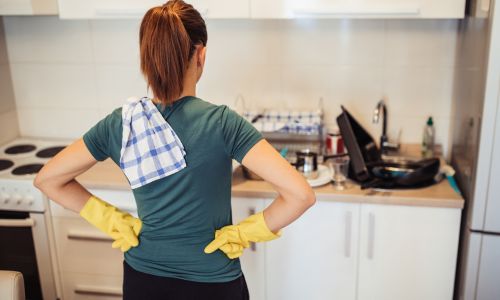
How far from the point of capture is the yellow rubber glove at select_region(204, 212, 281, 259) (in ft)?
4.68

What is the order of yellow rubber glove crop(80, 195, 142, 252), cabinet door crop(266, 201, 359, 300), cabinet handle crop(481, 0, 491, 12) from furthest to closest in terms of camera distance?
cabinet door crop(266, 201, 359, 300) < cabinet handle crop(481, 0, 491, 12) < yellow rubber glove crop(80, 195, 142, 252)

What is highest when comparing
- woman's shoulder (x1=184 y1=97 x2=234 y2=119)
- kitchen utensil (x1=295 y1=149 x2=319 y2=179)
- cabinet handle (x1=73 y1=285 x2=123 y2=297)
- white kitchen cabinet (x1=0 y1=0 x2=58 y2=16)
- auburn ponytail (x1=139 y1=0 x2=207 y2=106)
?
white kitchen cabinet (x1=0 y1=0 x2=58 y2=16)

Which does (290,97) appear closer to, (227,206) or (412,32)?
(412,32)

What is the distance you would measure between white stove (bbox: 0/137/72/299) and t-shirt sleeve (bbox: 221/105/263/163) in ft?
4.02

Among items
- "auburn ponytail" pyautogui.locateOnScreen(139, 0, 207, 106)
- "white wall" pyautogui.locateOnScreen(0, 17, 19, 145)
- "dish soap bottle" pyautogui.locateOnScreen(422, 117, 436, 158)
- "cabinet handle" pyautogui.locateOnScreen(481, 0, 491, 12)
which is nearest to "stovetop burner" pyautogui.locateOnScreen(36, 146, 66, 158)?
"white wall" pyautogui.locateOnScreen(0, 17, 19, 145)

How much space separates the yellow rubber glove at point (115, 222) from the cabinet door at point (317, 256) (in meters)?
0.70

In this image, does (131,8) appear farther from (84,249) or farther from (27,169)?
(84,249)

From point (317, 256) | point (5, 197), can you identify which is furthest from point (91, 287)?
point (317, 256)

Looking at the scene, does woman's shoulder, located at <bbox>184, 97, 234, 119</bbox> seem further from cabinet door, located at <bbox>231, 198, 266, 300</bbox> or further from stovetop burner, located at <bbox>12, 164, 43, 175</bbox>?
stovetop burner, located at <bbox>12, 164, 43, 175</bbox>

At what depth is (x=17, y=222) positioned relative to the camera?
7.39ft

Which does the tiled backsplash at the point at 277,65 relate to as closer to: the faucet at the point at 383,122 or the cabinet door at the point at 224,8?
the faucet at the point at 383,122

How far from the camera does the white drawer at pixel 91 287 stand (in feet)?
7.59

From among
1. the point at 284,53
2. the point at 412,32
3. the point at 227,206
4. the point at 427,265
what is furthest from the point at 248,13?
the point at 427,265

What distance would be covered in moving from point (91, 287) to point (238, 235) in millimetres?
1151
